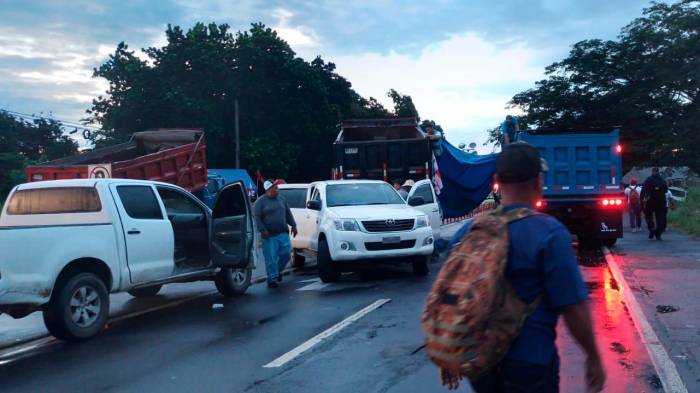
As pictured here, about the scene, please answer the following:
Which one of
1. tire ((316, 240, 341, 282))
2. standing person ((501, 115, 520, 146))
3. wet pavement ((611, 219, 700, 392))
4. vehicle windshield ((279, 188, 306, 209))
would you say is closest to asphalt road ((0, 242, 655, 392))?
wet pavement ((611, 219, 700, 392))

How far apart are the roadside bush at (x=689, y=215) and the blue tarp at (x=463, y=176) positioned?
6.21 meters

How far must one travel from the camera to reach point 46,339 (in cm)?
919

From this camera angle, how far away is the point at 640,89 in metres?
46.5

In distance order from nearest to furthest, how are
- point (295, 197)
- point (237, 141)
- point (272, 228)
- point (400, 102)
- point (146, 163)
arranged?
point (272, 228), point (295, 197), point (146, 163), point (237, 141), point (400, 102)

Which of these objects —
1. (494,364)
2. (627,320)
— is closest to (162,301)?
(627,320)

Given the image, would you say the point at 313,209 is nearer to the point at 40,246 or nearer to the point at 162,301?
the point at 162,301

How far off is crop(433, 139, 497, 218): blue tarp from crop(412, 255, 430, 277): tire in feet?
21.4

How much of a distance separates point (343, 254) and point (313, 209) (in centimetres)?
162

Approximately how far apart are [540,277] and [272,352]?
5177 millimetres

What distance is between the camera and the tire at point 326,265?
13086mm

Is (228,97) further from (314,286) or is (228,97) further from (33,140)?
(314,286)

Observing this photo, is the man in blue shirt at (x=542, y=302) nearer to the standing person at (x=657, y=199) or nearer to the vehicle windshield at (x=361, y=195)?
the vehicle windshield at (x=361, y=195)

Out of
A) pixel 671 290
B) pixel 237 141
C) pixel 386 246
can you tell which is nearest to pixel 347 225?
pixel 386 246

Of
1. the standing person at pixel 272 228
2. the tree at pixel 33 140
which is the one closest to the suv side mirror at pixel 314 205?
the standing person at pixel 272 228
